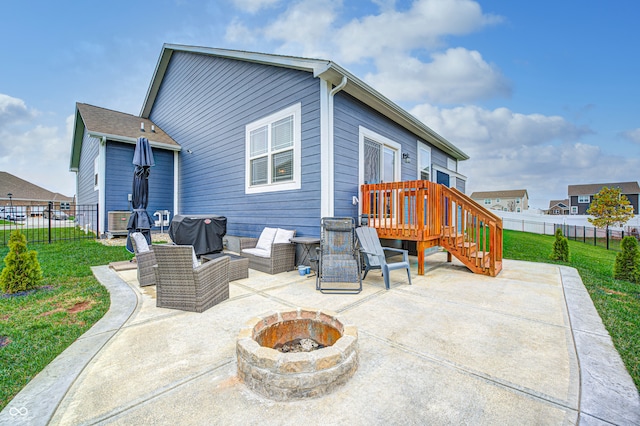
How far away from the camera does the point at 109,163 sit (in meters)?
8.27

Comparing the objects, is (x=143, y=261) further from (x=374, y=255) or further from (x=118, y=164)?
(x=118, y=164)

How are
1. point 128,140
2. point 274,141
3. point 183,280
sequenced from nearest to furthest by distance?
point 183,280 → point 274,141 → point 128,140

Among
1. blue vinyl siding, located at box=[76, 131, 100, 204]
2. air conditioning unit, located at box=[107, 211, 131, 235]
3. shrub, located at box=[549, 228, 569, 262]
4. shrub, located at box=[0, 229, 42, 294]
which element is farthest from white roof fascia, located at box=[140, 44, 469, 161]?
air conditioning unit, located at box=[107, 211, 131, 235]

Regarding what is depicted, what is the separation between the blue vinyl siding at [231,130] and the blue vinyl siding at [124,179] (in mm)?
652

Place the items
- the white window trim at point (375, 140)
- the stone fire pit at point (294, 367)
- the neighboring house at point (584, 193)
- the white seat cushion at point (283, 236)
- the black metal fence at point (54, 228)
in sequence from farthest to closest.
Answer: the neighboring house at point (584, 193)
the black metal fence at point (54, 228)
the white window trim at point (375, 140)
the white seat cushion at point (283, 236)
the stone fire pit at point (294, 367)

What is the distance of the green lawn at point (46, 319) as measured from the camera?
6.33ft

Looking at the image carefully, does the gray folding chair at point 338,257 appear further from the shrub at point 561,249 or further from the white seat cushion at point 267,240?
the shrub at point 561,249

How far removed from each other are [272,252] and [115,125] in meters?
8.00

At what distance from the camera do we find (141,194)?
5.53m

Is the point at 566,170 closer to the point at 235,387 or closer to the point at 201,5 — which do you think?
the point at 201,5

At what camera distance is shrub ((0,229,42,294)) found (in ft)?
11.7

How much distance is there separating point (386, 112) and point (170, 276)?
224 inches

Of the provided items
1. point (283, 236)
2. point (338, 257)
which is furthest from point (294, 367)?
point (283, 236)

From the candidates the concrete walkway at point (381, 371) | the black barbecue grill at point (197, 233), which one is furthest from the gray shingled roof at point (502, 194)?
the concrete walkway at point (381, 371)
